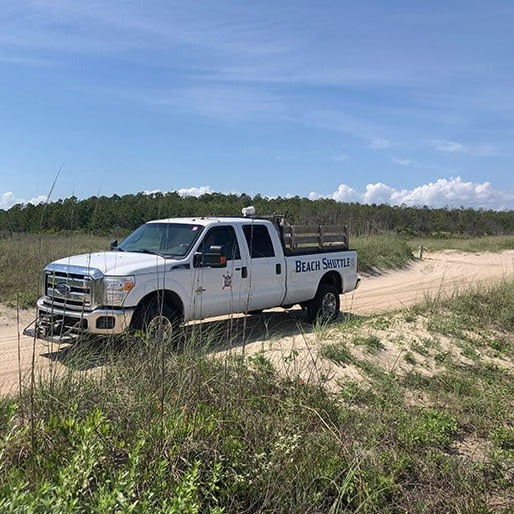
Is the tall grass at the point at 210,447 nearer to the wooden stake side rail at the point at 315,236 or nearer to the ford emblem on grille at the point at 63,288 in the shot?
the ford emblem on grille at the point at 63,288

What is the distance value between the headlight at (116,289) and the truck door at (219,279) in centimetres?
112

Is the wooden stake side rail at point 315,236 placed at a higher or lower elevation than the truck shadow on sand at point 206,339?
higher

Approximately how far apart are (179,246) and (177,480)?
5.88m

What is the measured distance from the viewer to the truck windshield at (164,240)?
873cm

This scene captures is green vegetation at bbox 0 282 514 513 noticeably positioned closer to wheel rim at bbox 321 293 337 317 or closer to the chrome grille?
the chrome grille

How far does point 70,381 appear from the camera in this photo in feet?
14.1

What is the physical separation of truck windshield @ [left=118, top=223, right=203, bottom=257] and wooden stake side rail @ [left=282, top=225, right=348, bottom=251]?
2006 mm

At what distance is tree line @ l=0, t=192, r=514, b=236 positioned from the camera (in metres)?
5.85

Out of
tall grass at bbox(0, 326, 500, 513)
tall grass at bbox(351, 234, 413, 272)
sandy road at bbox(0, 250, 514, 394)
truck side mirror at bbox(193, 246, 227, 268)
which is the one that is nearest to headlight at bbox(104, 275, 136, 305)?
sandy road at bbox(0, 250, 514, 394)

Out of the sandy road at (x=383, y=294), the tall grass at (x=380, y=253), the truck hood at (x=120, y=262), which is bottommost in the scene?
the sandy road at (x=383, y=294)

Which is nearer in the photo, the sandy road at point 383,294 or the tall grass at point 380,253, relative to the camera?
the sandy road at point 383,294

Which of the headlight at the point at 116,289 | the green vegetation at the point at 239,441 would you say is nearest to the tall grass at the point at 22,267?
the headlight at the point at 116,289

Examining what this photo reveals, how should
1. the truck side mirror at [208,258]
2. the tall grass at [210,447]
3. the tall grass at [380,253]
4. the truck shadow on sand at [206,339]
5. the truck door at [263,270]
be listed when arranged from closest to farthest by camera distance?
the tall grass at [210,447]
the truck shadow on sand at [206,339]
the truck side mirror at [208,258]
the truck door at [263,270]
the tall grass at [380,253]

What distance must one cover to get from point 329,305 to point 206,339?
5.43 meters
